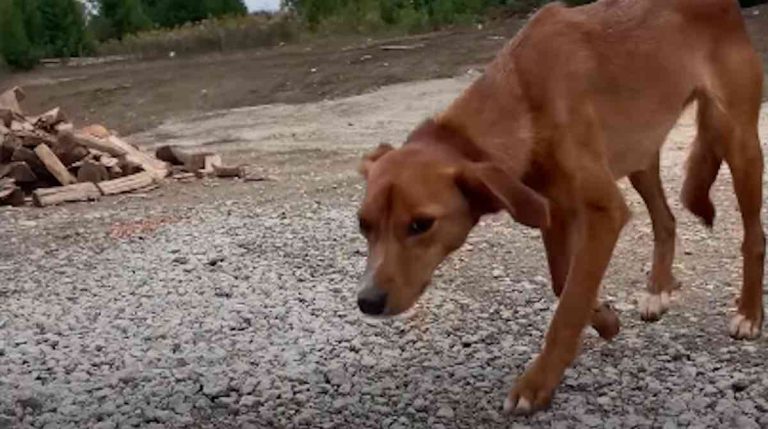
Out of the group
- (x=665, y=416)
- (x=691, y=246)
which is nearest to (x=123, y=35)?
(x=691, y=246)

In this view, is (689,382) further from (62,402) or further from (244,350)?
(62,402)

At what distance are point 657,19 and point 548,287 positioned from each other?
1.67 meters

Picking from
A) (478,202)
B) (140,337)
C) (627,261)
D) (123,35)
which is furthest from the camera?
(123,35)

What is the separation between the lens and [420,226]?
13.6ft

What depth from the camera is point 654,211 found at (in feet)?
19.9

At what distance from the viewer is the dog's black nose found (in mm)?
4078

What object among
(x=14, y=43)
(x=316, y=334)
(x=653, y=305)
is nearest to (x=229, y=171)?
(x=316, y=334)

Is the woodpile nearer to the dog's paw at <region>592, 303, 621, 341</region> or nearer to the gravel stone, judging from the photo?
the dog's paw at <region>592, 303, 621, 341</region>

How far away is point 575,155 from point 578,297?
51 cm

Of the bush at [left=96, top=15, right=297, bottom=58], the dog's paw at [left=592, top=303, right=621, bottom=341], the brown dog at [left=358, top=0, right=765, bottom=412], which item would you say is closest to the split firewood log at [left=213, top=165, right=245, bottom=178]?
the brown dog at [left=358, top=0, right=765, bottom=412]

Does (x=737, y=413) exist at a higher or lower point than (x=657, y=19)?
lower

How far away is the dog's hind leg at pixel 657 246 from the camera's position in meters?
5.84

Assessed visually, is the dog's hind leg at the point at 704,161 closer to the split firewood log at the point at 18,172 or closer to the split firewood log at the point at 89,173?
the split firewood log at the point at 89,173

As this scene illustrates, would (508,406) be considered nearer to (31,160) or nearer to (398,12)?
(31,160)
